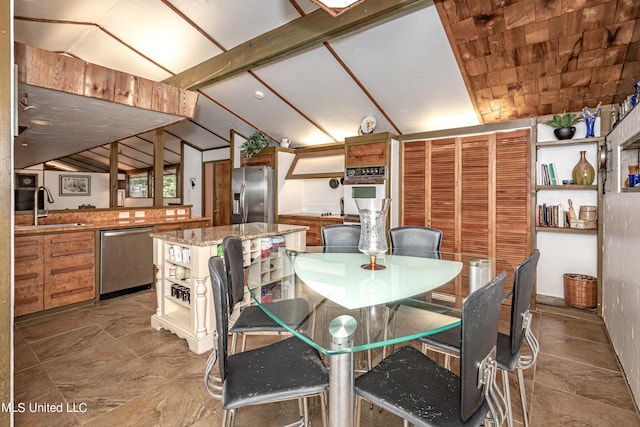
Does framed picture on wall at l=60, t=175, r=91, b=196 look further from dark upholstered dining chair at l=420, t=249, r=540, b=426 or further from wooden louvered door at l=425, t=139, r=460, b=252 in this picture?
dark upholstered dining chair at l=420, t=249, r=540, b=426

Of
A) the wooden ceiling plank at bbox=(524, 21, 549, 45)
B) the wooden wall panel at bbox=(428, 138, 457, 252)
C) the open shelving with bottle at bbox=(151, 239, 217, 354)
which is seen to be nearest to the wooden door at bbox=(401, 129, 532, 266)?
the wooden wall panel at bbox=(428, 138, 457, 252)

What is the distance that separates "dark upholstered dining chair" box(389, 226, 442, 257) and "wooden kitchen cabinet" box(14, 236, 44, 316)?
11.4 ft

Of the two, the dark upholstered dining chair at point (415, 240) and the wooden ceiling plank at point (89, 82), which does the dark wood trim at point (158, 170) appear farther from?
the dark upholstered dining chair at point (415, 240)

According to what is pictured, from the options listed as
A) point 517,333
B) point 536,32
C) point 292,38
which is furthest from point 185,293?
point 536,32

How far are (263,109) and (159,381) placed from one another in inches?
170

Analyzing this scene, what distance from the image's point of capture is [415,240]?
Answer: 2.92 metres

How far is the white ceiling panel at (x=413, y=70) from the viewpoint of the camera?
10.4 feet

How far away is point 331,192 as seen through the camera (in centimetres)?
595

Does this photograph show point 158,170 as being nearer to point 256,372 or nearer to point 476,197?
point 476,197

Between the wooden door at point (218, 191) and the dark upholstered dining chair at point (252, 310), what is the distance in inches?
222

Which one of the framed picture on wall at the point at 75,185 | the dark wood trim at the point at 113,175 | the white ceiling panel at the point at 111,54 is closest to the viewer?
the white ceiling panel at the point at 111,54

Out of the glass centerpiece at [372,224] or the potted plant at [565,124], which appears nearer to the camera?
the glass centerpiece at [372,224]

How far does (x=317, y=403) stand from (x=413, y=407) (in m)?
1.11

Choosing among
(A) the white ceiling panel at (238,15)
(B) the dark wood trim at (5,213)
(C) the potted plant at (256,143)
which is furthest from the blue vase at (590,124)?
(C) the potted plant at (256,143)
